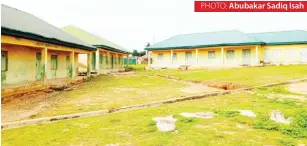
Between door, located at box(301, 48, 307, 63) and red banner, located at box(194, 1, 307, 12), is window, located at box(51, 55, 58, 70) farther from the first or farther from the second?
door, located at box(301, 48, 307, 63)

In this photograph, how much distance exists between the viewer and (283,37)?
105 feet

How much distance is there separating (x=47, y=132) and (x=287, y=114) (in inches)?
228

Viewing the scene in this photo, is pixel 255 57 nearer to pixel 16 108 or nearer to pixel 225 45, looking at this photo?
pixel 225 45

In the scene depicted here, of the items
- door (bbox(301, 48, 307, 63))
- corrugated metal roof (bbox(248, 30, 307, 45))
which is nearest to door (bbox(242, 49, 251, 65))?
corrugated metal roof (bbox(248, 30, 307, 45))

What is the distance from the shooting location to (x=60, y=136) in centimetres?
625

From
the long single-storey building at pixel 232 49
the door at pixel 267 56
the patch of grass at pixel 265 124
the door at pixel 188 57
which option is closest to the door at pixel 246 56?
the long single-storey building at pixel 232 49

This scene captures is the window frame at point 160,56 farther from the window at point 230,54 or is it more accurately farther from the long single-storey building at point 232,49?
the window at point 230,54

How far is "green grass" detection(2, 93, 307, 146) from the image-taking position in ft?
18.5

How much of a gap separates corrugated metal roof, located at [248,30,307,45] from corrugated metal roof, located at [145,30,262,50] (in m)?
1.97

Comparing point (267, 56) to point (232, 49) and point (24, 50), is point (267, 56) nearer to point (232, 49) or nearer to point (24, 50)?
point (232, 49)

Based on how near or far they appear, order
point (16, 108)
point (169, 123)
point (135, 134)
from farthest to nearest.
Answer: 1. point (16, 108)
2. point (169, 123)
3. point (135, 134)

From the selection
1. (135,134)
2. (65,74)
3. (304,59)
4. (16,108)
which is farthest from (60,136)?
(304,59)

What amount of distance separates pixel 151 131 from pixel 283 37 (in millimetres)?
29361

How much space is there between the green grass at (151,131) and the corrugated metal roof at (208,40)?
73.9ft
